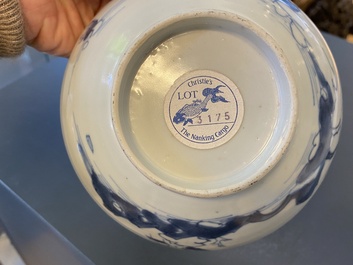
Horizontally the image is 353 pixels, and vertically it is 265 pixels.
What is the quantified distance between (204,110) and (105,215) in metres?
0.31

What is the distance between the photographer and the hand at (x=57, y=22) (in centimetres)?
76

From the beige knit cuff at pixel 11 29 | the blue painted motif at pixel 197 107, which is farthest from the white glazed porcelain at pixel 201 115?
the beige knit cuff at pixel 11 29

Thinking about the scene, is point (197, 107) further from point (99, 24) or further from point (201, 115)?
point (99, 24)

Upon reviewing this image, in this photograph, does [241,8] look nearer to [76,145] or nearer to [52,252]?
[76,145]

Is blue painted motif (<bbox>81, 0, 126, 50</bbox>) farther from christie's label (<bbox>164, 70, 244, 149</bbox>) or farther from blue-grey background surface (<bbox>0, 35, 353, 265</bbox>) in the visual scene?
blue-grey background surface (<bbox>0, 35, 353, 265</bbox>)

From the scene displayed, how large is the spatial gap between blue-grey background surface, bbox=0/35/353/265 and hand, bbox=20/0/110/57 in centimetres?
19

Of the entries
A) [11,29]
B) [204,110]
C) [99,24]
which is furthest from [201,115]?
[11,29]

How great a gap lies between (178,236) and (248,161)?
4.8 inches

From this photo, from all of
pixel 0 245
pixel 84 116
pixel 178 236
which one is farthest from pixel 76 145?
pixel 0 245

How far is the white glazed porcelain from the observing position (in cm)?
55

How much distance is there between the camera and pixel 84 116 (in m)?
0.58

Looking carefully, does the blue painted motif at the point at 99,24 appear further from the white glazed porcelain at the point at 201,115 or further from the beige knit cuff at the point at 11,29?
the beige knit cuff at the point at 11,29

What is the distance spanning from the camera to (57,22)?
2.61 feet

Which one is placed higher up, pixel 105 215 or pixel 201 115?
pixel 201 115
